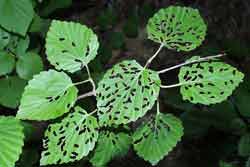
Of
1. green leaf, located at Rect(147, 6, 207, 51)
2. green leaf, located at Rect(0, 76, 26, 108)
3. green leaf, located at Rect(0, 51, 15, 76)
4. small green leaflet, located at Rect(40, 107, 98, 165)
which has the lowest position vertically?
green leaf, located at Rect(0, 76, 26, 108)

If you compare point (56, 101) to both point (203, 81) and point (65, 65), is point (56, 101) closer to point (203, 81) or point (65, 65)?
point (65, 65)

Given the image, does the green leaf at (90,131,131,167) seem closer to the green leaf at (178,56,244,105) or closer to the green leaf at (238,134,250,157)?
the green leaf at (178,56,244,105)

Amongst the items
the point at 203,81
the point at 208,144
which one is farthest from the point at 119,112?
the point at 208,144

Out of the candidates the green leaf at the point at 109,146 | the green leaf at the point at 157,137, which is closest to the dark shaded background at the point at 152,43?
the green leaf at the point at 109,146

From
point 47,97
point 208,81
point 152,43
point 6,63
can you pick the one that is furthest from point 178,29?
point 152,43

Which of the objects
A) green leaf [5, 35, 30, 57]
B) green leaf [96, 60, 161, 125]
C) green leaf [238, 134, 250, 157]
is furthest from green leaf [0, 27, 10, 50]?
green leaf [238, 134, 250, 157]

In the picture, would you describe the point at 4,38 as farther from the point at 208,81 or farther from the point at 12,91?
the point at 208,81
